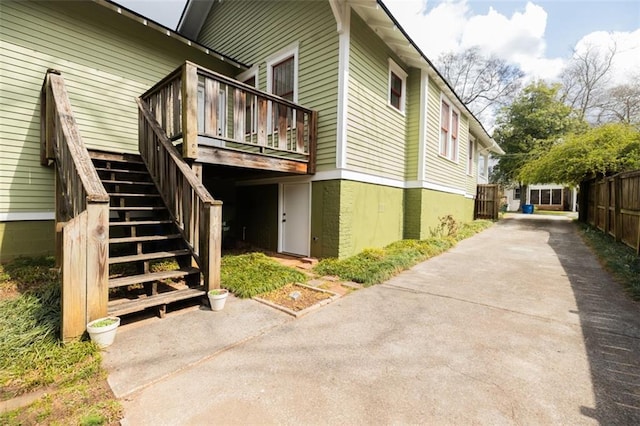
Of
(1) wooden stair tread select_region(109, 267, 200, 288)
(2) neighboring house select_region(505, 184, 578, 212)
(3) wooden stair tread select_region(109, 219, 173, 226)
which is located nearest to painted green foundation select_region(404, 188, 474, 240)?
(1) wooden stair tread select_region(109, 267, 200, 288)

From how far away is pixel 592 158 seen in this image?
11.0 metres

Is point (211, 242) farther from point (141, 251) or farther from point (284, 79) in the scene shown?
point (284, 79)

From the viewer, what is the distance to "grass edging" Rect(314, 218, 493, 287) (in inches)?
212

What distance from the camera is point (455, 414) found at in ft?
6.73

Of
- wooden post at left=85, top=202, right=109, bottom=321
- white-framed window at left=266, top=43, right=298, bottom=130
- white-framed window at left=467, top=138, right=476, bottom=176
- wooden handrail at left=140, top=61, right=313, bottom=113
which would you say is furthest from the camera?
white-framed window at left=467, top=138, right=476, bottom=176

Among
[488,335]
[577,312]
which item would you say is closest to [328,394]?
[488,335]

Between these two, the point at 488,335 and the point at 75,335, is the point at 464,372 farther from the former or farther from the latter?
the point at 75,335

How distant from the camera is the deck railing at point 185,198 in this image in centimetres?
385

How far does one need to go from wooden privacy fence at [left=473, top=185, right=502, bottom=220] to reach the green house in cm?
762

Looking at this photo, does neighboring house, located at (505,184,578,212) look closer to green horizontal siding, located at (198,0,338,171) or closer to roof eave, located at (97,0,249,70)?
green horizontal siding, located at (198,0,338,171)

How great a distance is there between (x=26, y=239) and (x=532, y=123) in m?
29.2

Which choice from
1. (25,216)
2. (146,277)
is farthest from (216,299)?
(25,216)

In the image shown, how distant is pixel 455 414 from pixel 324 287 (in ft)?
9.76

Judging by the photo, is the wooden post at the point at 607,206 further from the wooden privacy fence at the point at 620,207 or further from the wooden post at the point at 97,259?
the wooden post at the point at 97,259
